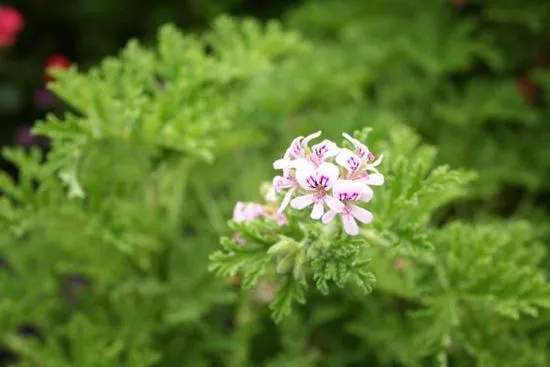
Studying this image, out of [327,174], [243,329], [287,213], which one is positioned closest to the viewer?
[327,174]

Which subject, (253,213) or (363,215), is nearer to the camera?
(363,215)

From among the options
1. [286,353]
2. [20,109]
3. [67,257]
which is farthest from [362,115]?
[20,109]

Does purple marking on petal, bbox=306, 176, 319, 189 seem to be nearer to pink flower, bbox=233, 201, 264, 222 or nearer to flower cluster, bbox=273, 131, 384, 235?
flower cluster, bbox=273, 131, 384, 235

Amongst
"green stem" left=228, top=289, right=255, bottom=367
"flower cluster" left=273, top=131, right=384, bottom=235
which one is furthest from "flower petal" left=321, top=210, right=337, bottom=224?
"green stem" left=228, top=289, right=255, bottom=367

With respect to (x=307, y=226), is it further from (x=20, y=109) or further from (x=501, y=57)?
(x=20, y=109)

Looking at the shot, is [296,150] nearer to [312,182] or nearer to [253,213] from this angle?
[312,182]

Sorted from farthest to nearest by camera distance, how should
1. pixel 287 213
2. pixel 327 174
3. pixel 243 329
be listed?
Answer: pixel 243 329 → pixel 287 213 → pixel 327 174

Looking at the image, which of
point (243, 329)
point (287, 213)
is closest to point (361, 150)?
point (287, 213)
